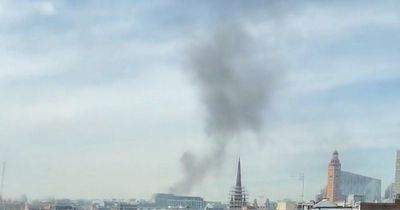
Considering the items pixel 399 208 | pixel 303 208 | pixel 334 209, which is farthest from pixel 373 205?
pixel 303 208

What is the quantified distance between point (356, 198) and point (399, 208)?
86.2 meters

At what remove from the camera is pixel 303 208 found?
526 feet

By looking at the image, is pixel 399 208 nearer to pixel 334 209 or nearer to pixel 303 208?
pixel 334 209

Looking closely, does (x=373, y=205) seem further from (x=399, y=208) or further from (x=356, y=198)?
(x=356, y=198)

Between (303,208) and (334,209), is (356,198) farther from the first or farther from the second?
(334,209)

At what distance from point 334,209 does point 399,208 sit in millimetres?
17185

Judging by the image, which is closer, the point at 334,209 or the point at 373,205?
the point at 373,205

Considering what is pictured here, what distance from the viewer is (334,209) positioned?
391 ft

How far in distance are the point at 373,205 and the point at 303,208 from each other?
57.6m

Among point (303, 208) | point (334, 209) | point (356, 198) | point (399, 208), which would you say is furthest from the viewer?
point (356, 198)

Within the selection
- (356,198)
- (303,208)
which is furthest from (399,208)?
(356,198)

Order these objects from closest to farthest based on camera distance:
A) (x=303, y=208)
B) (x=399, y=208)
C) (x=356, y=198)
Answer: (x=399, y=208) < (x=303, y=208) < (x=356, y=198)

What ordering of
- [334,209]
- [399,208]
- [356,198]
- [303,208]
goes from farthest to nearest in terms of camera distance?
1. [356,198]
2. [303,208]
3. [334,209]
4. [399,208]

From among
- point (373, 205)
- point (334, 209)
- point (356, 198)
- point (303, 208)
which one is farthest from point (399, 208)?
point (356, 198)
